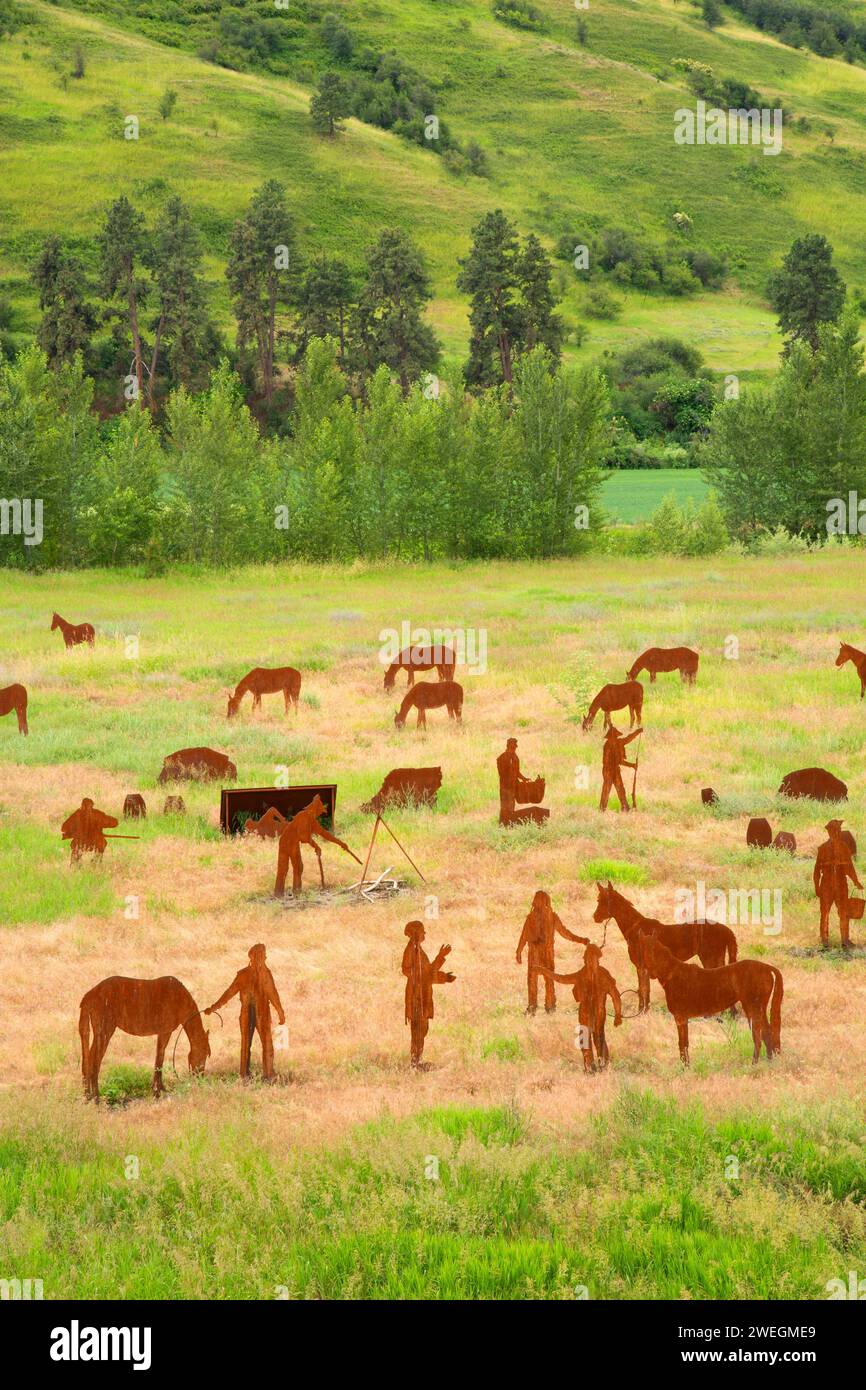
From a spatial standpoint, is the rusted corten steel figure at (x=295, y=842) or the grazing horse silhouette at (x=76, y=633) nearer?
the rusted corten steel figure at (x=295, y=842)

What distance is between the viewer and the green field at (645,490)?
249ft

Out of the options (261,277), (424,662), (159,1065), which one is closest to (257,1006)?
(159,1065)

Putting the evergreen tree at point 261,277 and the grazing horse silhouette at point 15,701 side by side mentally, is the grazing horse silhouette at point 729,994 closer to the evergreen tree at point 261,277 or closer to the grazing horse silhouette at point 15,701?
the grazing horse silhouette at point 15,701

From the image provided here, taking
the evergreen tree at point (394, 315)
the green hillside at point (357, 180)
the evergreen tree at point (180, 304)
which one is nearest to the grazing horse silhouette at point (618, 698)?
the evergreen tree at point (394, 315)

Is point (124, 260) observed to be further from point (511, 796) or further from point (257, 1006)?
point (257, 1006)

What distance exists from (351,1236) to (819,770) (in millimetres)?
11877

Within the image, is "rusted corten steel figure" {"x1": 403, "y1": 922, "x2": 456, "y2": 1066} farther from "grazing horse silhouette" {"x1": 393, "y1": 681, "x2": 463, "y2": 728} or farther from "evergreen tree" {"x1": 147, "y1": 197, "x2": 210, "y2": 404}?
"evergreen tree" {"x1": 147, "y1": 197, "x2": 210, "y2": 404}

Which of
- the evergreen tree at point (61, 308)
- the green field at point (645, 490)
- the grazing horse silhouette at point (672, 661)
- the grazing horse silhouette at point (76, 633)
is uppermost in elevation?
the evergreen tree at point (61, 308)

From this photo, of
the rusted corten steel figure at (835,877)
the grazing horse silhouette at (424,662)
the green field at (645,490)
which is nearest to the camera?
the rusted corten steel figure at (835,877)

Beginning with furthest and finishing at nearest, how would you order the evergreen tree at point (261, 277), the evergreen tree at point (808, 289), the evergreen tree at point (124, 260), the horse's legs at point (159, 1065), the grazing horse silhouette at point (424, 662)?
the evergreen tree at point (261, 277), the evergreen tree at point (808, 289), the evergreen tree at point (124, 260), the grazing horse silhouette at point (424, 662), the horse's legs at point (159, 1065)

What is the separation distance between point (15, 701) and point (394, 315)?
71064mm

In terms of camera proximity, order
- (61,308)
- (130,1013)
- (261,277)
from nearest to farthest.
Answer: (130,1013) → (61,308) → (261,277)

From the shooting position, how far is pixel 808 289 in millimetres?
Result: 87438

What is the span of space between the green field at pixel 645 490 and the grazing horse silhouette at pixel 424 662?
145 ft
